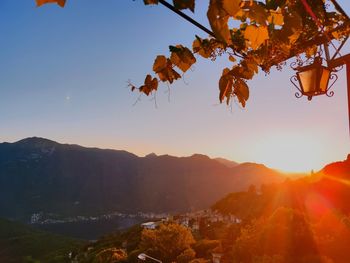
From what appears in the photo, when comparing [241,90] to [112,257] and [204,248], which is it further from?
[204,248]

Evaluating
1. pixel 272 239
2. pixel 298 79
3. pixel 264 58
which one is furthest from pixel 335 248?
pixel 264 58

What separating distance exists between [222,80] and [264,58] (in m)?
0.57

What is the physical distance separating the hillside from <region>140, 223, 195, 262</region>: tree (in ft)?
244

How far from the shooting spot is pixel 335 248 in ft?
77.8

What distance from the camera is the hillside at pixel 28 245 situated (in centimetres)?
12085

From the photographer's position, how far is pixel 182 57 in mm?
2039

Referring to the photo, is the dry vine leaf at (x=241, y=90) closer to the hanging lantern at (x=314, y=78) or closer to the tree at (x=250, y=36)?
the tree at (x=250, y=36)

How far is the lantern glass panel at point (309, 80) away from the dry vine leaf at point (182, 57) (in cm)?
205

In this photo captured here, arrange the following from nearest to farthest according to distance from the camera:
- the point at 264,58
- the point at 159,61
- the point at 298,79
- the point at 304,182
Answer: the point at 159,61 < the point at 264,58 < the point at 298,79 < the point at 304,182

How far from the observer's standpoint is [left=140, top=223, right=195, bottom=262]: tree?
1795 inches

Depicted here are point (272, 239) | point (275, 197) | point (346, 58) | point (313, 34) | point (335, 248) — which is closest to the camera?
point (313, 34)

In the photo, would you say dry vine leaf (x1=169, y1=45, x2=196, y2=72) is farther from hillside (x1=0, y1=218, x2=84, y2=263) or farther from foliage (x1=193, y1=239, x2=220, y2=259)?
hillside (x1=0, y1=218, x2=84, y2=263)

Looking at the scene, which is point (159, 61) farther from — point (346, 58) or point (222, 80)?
point (346, 58)

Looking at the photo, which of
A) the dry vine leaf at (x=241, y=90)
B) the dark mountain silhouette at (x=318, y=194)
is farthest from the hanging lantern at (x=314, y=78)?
the dark mountain silhouette at (x=318, y=194)
